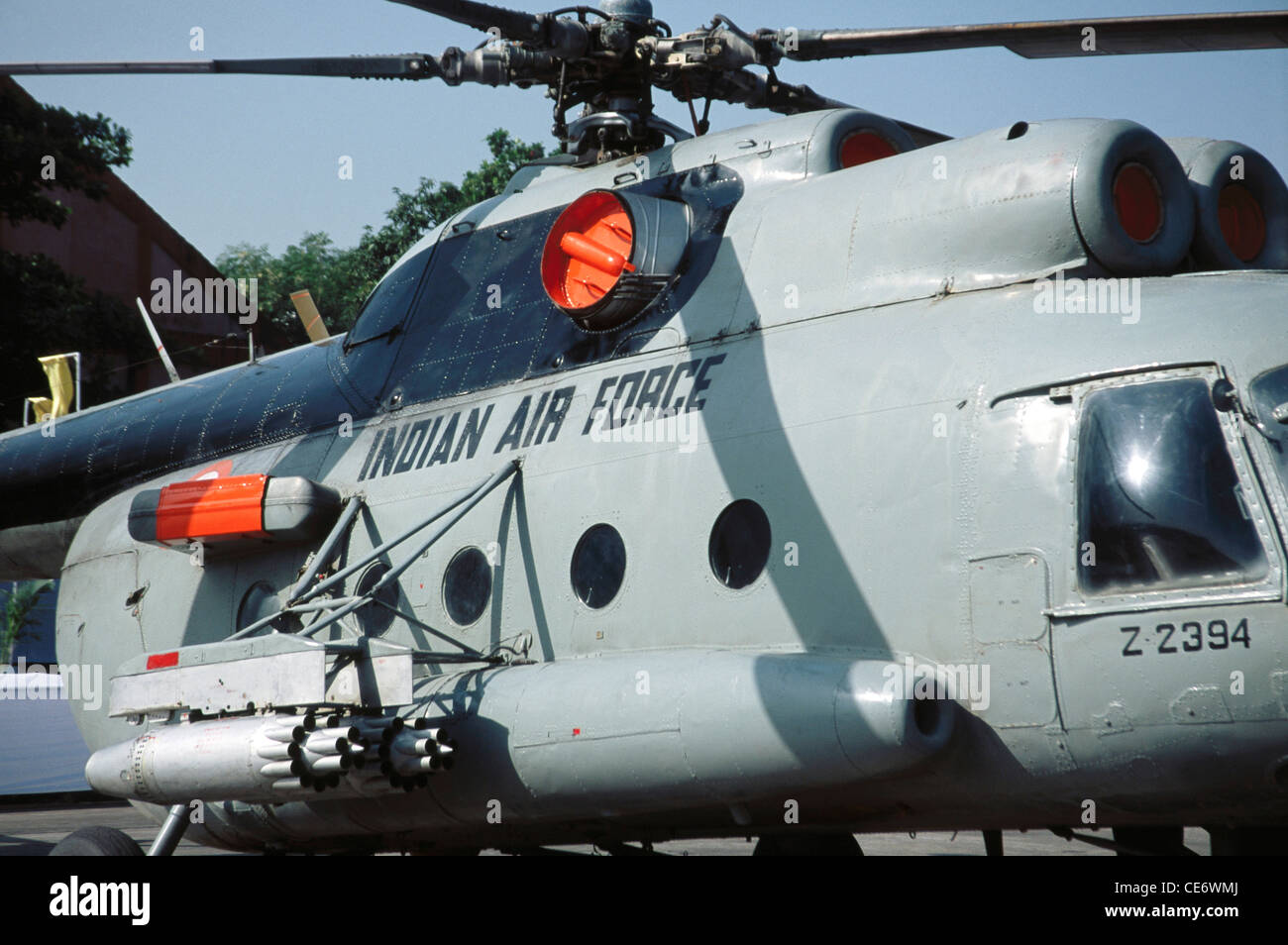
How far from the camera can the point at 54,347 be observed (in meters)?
21.1

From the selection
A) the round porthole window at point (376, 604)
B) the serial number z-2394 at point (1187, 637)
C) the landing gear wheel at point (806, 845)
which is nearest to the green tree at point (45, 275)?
the round porthole window at point (376, 604)

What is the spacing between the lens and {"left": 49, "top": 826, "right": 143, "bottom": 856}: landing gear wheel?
7.09 metres

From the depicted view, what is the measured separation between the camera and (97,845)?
23.5 feet

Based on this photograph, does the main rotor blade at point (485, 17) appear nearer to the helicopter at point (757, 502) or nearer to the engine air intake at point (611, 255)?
the helicopter at point (757, 502)

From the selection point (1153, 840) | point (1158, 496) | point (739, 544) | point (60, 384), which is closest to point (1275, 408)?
point (1158, 496)

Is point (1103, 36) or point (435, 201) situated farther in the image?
point (435, 201)

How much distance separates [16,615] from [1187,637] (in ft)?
143

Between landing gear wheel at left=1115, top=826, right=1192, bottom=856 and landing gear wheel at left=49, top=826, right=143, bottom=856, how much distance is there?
5.15m

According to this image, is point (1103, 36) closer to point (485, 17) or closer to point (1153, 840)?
point (485, 17)

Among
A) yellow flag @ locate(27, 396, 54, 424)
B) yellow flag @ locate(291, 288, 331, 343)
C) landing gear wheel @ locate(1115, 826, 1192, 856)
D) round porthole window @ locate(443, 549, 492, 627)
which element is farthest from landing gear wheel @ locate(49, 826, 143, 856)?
landing gear wheel @ locate(1115, 826, 1192, 856)

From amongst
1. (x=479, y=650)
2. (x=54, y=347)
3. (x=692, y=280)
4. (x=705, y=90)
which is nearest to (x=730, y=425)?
(x=692, y=280)

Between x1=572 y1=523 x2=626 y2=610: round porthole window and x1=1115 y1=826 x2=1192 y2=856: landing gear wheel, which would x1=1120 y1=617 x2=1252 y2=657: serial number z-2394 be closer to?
x1=1115 y1=826 x2=1192 y2=856: landing gear wheel

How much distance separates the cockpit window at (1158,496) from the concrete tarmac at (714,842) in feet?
17.3
